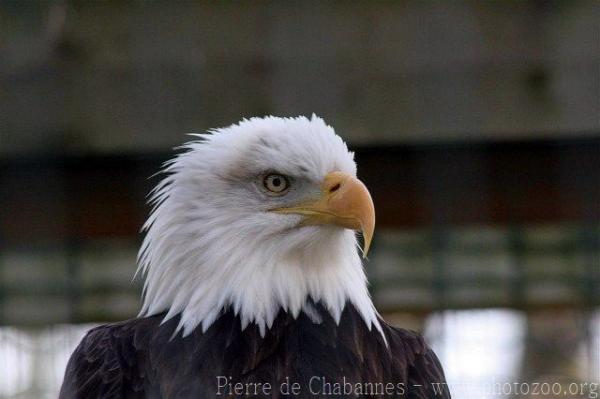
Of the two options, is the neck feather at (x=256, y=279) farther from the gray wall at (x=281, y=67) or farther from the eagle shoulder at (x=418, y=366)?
the gray wall at (x=281, y=67)

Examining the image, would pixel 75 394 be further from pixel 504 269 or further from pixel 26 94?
pixel 504 269

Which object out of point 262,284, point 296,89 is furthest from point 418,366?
point 296,89

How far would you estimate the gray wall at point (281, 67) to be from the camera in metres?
2.15

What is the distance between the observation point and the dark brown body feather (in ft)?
5.18

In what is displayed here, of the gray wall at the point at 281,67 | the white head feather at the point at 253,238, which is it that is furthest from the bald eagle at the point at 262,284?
the gray wall at the point at 281,67

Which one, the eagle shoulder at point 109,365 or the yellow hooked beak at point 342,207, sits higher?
the yellow hooked beak at point 342,207

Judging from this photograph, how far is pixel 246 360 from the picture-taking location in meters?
1.61

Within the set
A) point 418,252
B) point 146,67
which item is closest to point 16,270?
point 146,67

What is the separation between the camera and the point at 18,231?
2.33 meters

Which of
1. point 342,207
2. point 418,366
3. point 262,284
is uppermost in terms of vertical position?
point 342,207

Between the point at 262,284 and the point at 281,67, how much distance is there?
619 millimetres

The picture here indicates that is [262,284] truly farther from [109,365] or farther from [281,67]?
[281,67]

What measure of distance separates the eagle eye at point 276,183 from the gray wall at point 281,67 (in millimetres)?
484

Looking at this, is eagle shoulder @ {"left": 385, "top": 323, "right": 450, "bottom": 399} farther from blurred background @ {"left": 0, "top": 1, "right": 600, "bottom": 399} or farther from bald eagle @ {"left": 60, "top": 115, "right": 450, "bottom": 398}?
blurred background @ {"left": 0, "top": 1, "right": 600, "bottom": 399}
